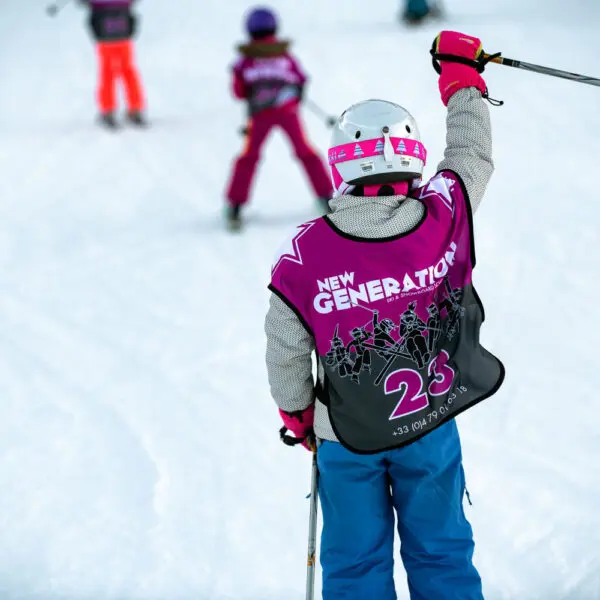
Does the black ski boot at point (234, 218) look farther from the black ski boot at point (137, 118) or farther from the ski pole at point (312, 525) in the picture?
the ski pole at point (312, 525)

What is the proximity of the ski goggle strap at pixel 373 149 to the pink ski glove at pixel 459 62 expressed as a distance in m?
0.28

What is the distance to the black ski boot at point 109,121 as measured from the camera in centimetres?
805

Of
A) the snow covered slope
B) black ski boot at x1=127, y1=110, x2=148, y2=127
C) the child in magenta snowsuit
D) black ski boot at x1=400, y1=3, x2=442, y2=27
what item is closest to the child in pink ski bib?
the snow covered slope

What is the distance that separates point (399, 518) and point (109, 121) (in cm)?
662

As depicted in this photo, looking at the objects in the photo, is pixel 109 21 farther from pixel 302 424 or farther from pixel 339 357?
pixel 339 357

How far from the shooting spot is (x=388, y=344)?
79.2 inches

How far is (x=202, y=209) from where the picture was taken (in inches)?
247

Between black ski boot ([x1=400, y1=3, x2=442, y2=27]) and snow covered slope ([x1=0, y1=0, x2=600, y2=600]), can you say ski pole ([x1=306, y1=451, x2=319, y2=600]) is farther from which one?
black ski boot ([x1=400, y1=3, x2=442, y2=27])

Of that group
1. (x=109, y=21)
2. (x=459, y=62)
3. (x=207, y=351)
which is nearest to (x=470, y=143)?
(x=459, y=62)

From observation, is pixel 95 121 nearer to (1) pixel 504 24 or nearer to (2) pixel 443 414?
(1) pixel 504 24

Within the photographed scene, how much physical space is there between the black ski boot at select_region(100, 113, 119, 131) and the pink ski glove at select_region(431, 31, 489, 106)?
6227 millimetres

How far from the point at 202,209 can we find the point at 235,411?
2852 millimetres

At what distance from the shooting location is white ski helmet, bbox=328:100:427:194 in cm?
205

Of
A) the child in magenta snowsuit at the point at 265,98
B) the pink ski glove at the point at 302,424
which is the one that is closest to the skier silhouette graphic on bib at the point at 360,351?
the pink ski glove at the point at 302,424
